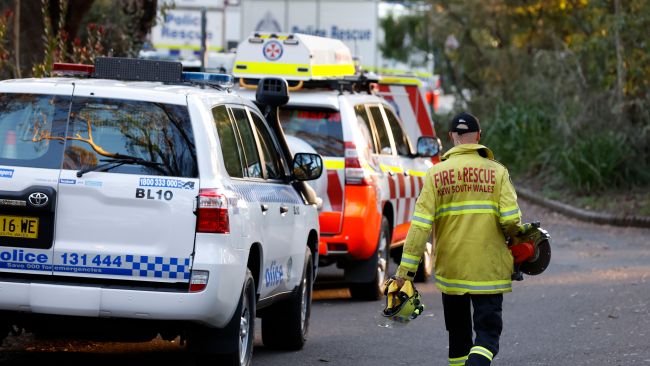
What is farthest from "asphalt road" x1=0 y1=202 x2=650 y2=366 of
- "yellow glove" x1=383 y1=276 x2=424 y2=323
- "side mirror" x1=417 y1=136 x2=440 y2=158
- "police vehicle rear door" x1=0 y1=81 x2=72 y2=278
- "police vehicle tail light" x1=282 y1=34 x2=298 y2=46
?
"police vehicle tail light" x1=282 y1=34 x2=298 y2=46

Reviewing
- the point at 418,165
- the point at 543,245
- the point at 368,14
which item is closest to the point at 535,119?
the point at 368,14

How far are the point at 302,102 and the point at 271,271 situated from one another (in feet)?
12.5

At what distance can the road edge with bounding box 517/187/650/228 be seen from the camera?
20.8 metres

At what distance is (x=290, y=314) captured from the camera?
32.6 ft

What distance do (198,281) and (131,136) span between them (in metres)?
0.91

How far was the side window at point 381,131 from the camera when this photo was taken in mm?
13399

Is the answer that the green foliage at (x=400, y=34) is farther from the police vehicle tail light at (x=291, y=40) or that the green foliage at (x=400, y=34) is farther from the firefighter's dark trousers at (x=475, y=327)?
the firefighter's dark trousers at (x=475, y=327)

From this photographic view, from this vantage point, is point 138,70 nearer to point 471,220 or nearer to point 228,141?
point 228,141

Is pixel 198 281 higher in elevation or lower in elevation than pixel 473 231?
lower

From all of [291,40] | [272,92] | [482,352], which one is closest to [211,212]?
[482,352]

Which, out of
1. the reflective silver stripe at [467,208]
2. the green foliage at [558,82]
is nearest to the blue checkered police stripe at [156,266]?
the reflective silver stripe at [467,208]

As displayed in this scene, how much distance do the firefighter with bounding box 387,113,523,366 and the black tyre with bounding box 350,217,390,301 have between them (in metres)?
5.12

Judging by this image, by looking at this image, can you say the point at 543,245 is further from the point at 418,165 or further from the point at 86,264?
the point at 418,165

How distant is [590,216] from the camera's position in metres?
21.7
